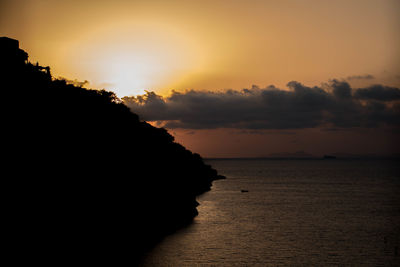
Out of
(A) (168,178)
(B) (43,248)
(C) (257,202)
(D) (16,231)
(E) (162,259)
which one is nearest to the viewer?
(D) (16,231)

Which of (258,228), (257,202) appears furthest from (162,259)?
(257,202)

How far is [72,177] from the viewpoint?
4688 cm

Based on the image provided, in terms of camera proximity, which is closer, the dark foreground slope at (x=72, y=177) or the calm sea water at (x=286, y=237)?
the dark foreground slope at (x=72, y=177)

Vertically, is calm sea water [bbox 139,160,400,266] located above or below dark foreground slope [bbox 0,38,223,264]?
below

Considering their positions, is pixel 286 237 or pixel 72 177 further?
pixel 286 237

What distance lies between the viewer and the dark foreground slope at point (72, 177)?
3859 cm

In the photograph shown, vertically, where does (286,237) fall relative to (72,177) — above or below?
below

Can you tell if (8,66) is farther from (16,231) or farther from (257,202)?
(257,202)

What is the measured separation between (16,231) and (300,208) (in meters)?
80.0

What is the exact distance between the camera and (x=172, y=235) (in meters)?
64.4

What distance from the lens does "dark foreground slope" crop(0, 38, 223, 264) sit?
127ft

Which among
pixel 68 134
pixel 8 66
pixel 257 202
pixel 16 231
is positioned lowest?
pixel 257 202

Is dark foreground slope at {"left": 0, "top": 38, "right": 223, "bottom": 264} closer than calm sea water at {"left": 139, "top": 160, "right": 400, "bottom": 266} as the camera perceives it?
Yes

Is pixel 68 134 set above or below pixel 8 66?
below
